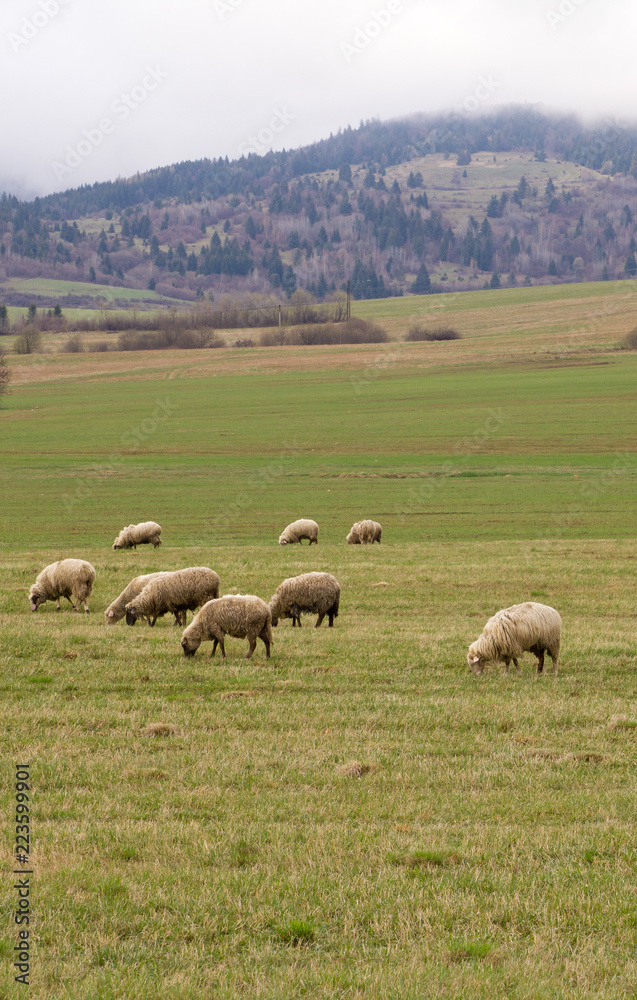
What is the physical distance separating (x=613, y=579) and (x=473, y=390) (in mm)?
75119

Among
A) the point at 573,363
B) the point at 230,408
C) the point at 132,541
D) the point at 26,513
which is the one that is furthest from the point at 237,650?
the point at 573,363

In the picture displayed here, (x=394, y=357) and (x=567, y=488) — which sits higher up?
(x=394, y=357)

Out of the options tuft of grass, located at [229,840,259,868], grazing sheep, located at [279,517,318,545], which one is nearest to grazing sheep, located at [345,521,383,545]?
grazing sheep, located at [279,517,318,545]

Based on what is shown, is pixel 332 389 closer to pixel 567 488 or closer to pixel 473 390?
pixel 473 390

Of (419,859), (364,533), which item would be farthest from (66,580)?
(364,533)

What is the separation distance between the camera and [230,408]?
9169 cm

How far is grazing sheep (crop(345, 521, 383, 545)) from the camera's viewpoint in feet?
114

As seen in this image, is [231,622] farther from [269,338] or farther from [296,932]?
[269,338]

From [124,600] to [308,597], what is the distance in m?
4.21

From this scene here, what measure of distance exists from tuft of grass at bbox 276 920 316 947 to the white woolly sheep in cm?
1263

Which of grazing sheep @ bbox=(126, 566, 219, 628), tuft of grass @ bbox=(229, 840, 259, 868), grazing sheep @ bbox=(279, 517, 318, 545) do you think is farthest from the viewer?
grazing sheep @ bbox=(279, 517, 318, 545)

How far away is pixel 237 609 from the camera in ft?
50.1

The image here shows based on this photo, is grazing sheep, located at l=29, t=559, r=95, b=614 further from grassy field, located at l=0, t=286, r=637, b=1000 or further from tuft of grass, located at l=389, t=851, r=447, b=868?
tuft of grass, located at l=389, t=851, r=447, b=868

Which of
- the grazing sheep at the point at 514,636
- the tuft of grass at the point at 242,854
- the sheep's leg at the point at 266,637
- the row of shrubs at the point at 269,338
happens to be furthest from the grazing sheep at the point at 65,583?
the row of shrubs at the point at 269,338
